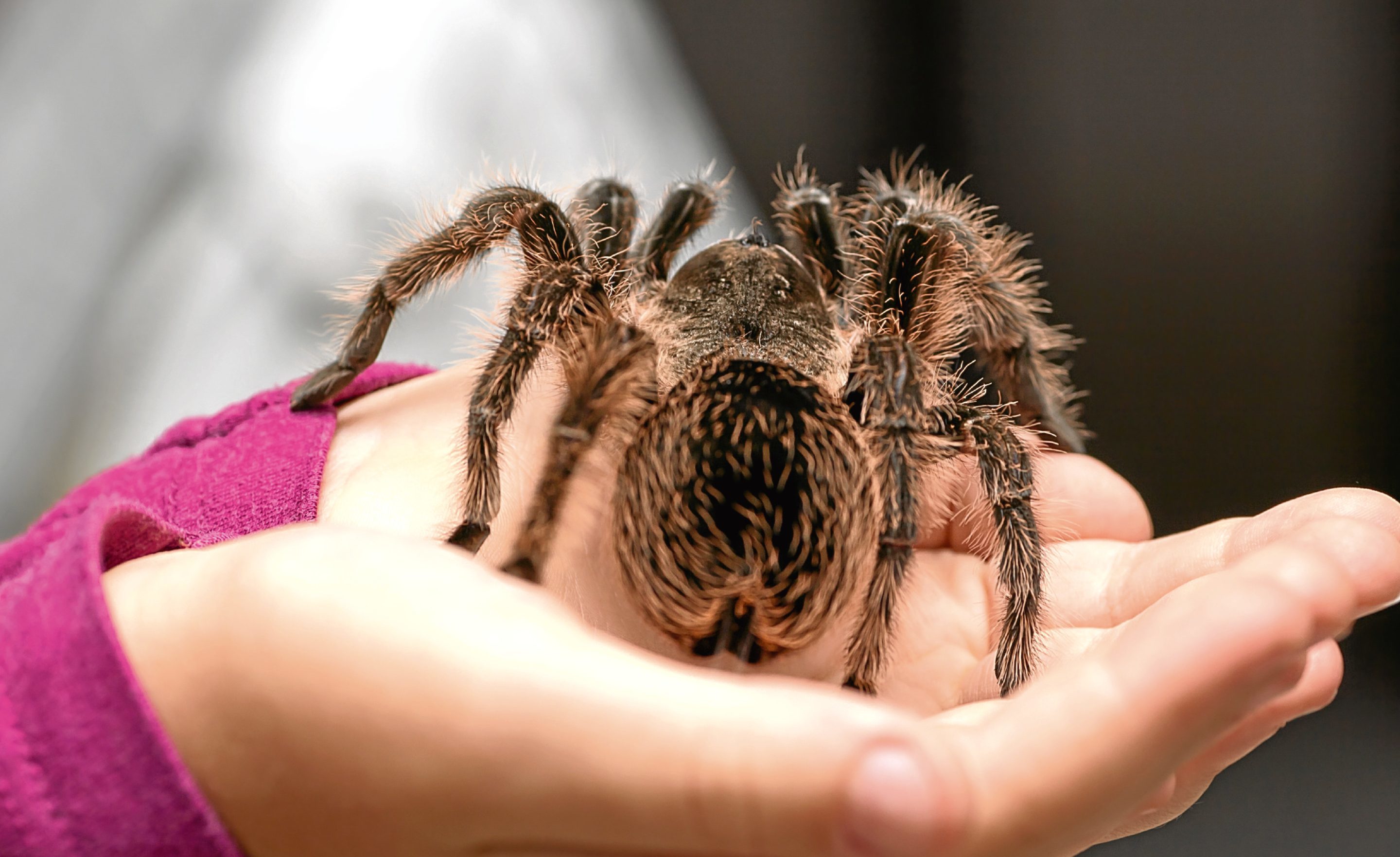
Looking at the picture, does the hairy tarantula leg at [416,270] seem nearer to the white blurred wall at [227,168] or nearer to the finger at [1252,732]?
the white blurred wall at [227,168]

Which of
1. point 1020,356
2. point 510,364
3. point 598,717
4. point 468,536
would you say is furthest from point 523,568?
point 1020,356

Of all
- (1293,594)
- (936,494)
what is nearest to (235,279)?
(936,494)

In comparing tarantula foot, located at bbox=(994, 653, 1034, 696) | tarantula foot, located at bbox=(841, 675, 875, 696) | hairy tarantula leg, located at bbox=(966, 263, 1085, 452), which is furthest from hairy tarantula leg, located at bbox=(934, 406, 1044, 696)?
hairy tarantula leg, located at bbox=(966, 263, 1085, 452)

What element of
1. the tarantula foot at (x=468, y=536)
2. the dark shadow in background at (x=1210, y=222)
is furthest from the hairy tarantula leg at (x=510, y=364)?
the dark shadow in background at (x=1210, y=222)

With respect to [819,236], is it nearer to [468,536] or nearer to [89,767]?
[468,536]

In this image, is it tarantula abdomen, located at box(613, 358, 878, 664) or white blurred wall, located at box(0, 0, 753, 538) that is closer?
tarantula abdomen, located at box(613, 358, 878, 664)

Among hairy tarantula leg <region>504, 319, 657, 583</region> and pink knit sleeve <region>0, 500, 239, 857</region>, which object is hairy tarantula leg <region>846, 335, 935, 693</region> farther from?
pink knit sleeve <region>0, 500, 239, 857</region>
